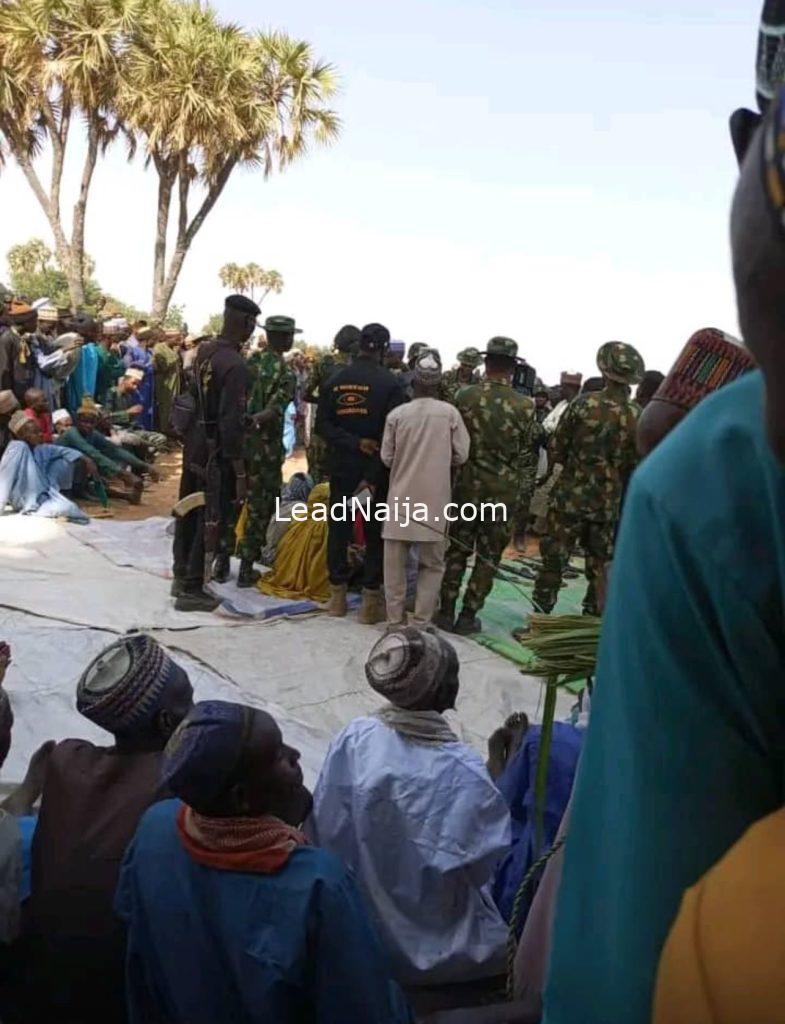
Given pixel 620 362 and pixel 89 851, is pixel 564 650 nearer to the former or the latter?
pixel 89 851

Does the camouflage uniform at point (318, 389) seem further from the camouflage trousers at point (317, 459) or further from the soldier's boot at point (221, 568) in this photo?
the soldier's boot at point (221, 568)

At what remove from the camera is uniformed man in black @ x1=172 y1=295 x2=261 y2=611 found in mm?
5754

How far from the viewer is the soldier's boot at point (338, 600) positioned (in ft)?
20.7

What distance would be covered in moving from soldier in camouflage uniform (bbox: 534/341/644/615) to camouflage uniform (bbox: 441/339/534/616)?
264 mm

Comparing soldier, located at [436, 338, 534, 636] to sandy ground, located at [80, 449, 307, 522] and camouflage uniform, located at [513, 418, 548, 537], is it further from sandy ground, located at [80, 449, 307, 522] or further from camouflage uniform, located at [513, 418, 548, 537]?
sandy ground, located at [80, 449, 307, 522]

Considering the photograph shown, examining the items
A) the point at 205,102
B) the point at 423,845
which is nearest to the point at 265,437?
the point at 423,845

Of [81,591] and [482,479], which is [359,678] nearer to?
[482,479]

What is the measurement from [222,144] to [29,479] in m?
15.2

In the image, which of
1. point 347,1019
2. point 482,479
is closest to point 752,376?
point 347,1019

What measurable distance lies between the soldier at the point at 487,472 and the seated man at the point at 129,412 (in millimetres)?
5763

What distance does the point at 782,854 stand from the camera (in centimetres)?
48

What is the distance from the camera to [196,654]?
17.2ft

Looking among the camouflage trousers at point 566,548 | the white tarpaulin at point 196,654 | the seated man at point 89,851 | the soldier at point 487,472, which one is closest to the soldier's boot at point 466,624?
the soldier at point 487,472

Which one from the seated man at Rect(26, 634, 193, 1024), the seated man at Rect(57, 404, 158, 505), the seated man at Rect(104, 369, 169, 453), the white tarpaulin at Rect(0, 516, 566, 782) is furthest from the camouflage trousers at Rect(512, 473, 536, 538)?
the seated man at Rect(26, 634, 193, 1024)
